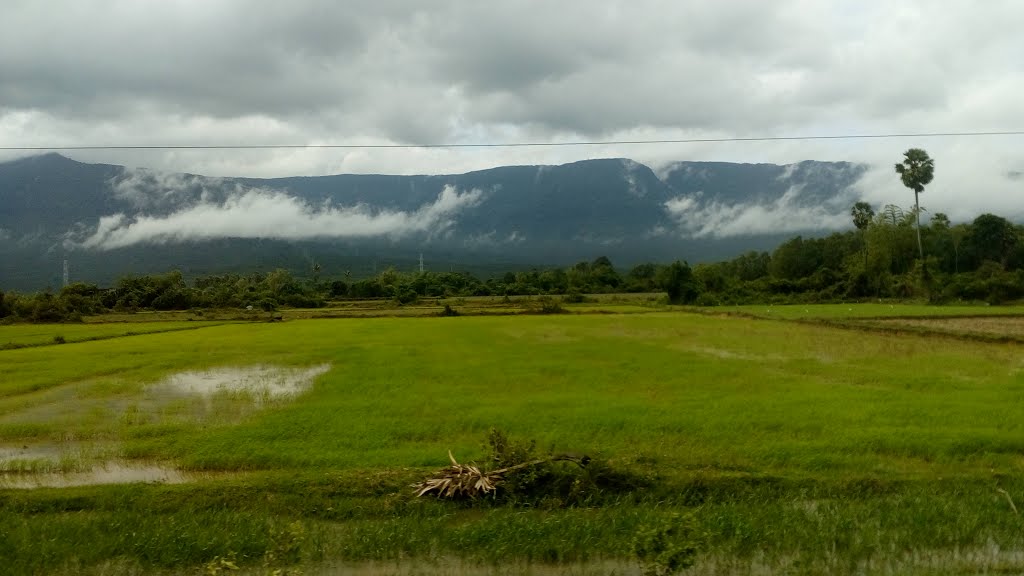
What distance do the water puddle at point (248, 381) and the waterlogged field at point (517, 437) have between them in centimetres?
15

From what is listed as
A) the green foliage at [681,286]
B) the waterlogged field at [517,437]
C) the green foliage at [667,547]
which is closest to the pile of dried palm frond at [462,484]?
the waterlogged field at [517,437]

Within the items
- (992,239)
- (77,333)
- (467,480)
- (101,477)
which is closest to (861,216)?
(992,239)

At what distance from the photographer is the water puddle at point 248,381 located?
1558cm

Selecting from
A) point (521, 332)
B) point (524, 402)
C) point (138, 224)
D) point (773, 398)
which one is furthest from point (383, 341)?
point (138, 224)

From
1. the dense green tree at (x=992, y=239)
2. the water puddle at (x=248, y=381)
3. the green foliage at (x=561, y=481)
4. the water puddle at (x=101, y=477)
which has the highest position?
the dense green tree at (x=992, y=239)

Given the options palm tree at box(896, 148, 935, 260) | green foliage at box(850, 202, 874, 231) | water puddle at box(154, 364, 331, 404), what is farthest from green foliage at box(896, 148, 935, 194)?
water puddle at box(154, 364, 331, 404)

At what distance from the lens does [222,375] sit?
61.5ft

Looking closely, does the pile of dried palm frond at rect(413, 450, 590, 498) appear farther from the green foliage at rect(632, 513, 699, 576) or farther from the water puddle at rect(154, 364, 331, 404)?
the water puddle at rect(154, 364, 331, 404)

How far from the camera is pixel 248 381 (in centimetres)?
1739

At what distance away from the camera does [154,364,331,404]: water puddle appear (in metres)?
15.6

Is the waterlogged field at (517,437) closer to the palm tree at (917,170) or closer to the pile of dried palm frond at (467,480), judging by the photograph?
the pile of dried palm frond at (467,480)

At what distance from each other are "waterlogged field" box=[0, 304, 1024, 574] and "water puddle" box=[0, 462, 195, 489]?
0.06 meters

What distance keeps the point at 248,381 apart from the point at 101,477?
8.46 metres

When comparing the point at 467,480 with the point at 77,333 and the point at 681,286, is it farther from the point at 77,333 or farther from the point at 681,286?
the point at 681,286
